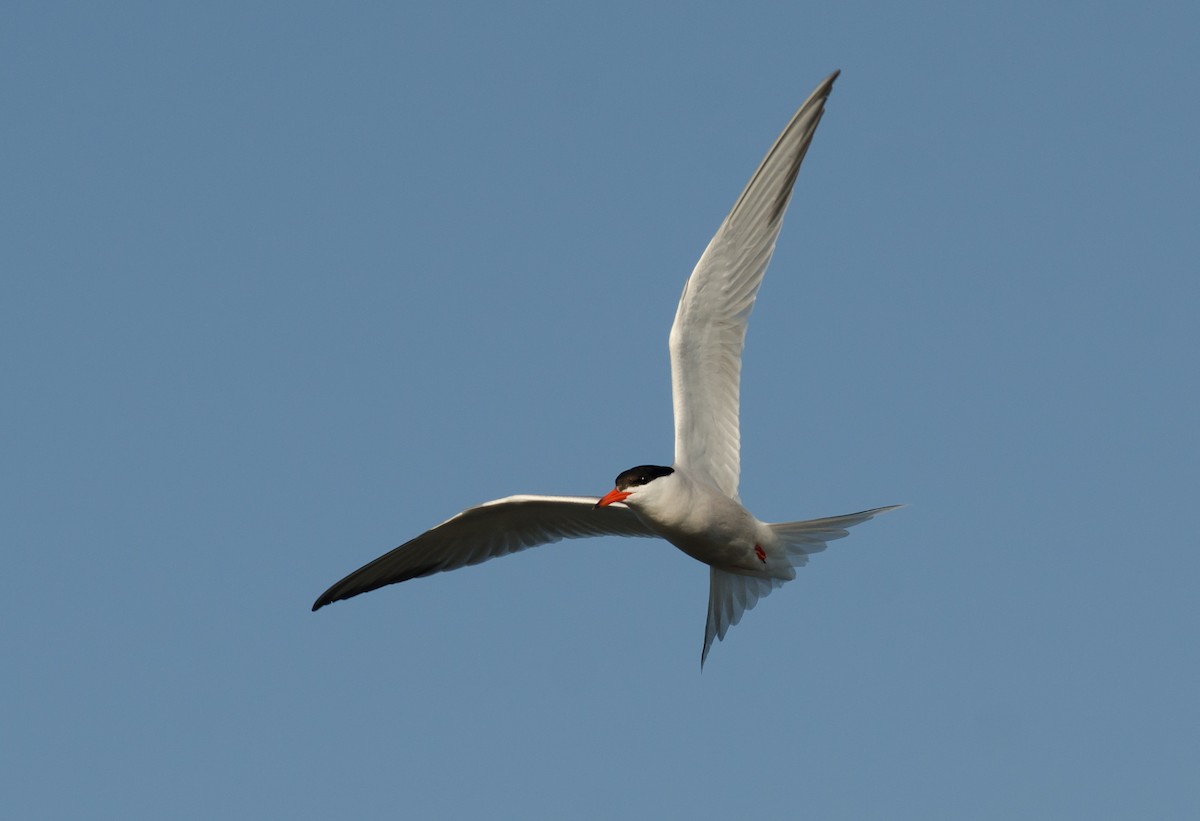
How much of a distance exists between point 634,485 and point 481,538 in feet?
6.98

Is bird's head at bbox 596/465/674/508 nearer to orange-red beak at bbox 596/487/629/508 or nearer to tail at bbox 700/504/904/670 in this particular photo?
orange-red beak at bbox 596/487/629/508

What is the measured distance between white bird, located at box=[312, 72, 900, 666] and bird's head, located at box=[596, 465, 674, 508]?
2 cm

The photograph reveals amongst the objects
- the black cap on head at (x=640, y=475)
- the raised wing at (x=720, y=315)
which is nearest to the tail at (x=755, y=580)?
the raised wing at (x=720, y=315)

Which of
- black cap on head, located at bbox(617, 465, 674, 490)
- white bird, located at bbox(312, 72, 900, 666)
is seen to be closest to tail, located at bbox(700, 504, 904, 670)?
white bird, located at bbox(312, 72, 900, 666)

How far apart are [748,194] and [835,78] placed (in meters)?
0.98

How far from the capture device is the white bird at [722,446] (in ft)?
33.6

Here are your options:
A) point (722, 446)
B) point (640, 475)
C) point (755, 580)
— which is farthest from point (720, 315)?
point (755, 580)

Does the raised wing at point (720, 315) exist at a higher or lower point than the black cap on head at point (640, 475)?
higher

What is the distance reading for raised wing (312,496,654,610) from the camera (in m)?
11.2

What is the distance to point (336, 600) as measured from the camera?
464 inches

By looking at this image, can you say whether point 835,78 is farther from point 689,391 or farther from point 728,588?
point 728,588

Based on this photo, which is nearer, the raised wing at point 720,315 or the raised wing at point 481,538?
the raised wing at point 720,315

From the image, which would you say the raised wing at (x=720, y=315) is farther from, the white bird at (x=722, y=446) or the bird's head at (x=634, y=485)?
the bird's head at (x=634, y=485)

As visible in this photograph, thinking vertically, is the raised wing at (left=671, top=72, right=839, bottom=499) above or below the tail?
above
